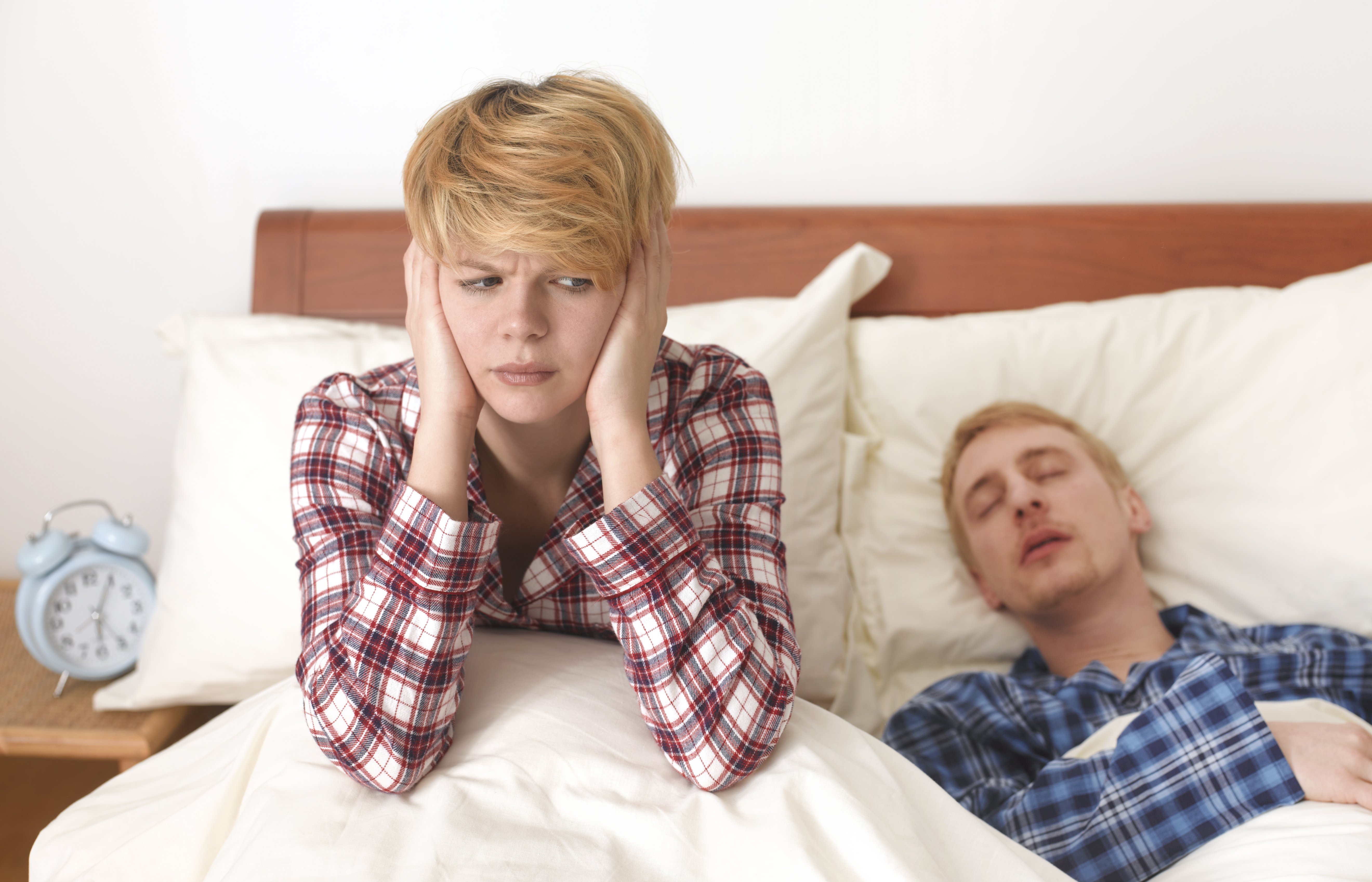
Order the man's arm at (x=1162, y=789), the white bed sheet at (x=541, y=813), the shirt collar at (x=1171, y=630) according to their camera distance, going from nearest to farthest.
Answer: the white bed sheet at (x=541, y=813) < the man's arm at (x=1162, y=789) < the shirt collar at (x=1171, y=630)

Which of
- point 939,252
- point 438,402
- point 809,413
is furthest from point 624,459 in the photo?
point 939,252

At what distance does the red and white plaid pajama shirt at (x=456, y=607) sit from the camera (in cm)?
88

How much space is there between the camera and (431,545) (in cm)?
89

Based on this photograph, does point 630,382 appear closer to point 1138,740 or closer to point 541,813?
point 541,813

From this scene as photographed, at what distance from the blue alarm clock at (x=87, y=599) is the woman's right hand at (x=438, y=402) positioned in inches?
31.1

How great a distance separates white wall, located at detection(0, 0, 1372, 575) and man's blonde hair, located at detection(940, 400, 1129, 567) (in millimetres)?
475

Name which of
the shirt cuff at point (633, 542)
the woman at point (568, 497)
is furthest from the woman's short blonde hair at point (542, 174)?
the shirt cuff at point (633, 542)

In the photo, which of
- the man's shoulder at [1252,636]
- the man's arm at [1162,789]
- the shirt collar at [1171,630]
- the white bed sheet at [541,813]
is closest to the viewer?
the white bed sheet at [541,813]

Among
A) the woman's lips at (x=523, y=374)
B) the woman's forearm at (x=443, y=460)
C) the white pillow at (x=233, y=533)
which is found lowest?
the white pillow at (x=233, y=533)

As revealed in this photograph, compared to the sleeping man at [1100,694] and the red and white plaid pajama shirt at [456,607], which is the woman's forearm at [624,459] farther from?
the sleeping man at [1100,694]

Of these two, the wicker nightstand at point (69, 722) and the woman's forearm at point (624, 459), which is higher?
the woman's forearm at point (624, 459)

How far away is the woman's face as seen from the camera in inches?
36.0

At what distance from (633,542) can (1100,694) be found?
76 cm

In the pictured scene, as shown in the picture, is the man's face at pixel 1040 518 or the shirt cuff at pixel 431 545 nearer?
the shirt cuff at pixel 431 545
